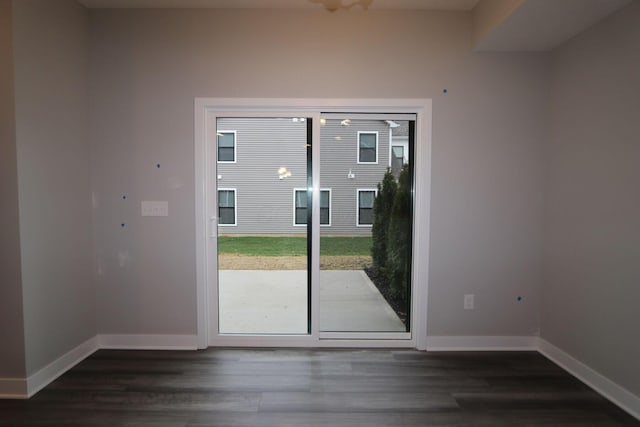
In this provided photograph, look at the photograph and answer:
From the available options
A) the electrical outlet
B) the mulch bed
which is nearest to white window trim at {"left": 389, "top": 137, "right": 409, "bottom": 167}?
the mulch bed

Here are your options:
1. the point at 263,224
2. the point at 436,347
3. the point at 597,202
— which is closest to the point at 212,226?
the point at 263,224

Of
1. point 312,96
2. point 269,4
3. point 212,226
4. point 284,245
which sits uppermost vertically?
point 269,4

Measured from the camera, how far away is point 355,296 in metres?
3.05

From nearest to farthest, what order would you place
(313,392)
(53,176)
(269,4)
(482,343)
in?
(313,392) < (53,176) < (269,4) < (482,343)

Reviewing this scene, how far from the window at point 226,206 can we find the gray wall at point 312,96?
0.23m

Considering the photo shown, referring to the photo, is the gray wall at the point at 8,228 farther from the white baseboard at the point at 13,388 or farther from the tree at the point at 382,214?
the tree at the point at 382,214

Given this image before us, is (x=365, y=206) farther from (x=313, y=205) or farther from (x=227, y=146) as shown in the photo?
(x=227, y=146)

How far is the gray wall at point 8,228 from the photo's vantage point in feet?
6.80

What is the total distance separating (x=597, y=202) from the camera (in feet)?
7.56

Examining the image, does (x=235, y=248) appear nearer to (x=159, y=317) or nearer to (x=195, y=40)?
(x=159, y=317)

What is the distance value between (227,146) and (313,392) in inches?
81.0

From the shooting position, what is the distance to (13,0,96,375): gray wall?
2.17 metres

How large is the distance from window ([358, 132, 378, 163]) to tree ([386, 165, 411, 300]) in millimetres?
292

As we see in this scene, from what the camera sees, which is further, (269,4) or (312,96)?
(312,96)
